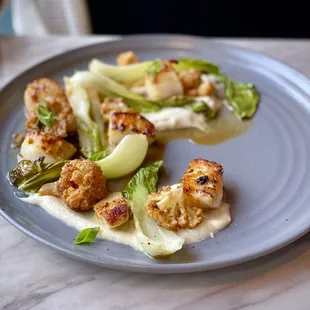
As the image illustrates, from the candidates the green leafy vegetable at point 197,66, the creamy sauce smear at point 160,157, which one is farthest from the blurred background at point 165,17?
the creamy sauce smear at point 160,157

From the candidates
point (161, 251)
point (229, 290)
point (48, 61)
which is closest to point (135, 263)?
point (161, 251)

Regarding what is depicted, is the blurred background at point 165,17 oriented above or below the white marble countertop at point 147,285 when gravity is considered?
below

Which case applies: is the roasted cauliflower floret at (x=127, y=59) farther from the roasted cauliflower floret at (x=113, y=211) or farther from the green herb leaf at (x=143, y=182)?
the roasted cauliflower floret at (x=113, y=211)

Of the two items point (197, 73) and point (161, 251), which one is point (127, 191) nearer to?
point (161, 251)

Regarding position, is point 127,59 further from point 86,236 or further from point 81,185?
point 86,236

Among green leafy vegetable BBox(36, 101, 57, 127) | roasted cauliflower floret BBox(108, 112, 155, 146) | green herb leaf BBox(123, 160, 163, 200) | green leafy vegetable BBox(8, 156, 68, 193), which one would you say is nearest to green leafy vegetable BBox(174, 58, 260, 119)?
roasted cauliflower floret BBox(108, 112, 155, 146)

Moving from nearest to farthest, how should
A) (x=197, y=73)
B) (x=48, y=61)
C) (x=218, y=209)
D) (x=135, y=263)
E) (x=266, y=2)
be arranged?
(x=135, y=263), (x=218, y=209), (x=197, y=73), (x=48, y=61), (x=266, y=2)
